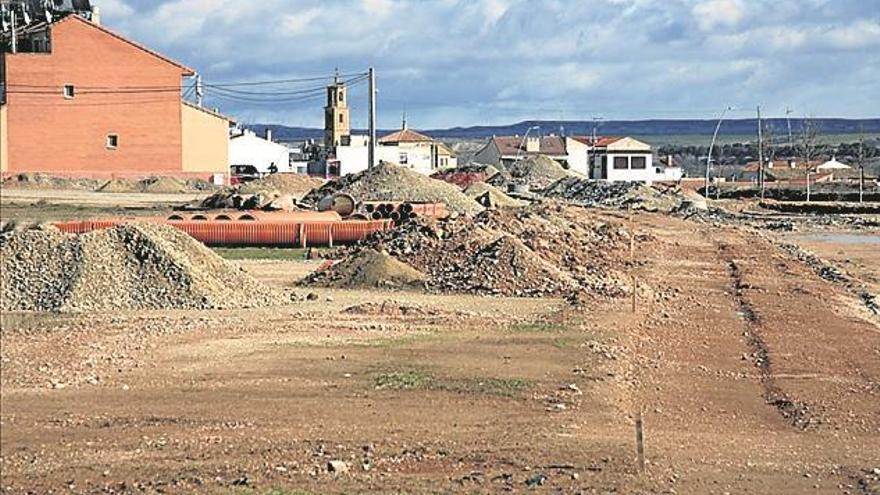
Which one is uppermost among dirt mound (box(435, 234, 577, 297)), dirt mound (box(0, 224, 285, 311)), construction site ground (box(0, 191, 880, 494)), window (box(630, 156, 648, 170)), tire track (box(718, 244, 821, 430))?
window (box(630, 156, 648, 170))

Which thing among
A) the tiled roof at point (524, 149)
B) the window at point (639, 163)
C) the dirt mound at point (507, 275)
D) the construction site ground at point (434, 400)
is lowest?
the construction site ground at point (434, 400)

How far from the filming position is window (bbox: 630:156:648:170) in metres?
134

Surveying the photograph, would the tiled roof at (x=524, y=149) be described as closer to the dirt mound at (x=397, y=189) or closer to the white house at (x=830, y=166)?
the white house at (x=830, y=166)

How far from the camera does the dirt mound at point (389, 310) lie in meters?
21.6

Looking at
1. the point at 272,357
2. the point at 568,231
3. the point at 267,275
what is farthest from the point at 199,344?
the point at 568,231

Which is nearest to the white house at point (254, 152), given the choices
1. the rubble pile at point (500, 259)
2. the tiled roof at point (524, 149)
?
the tiled roof at point (524, 149)

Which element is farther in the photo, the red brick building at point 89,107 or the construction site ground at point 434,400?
the red brick building at point 89,107

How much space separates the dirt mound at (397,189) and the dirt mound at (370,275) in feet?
73.1

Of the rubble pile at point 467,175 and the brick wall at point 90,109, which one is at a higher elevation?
the brick wall at point 90,109

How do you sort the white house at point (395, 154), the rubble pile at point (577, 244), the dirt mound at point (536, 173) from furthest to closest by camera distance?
the white house at point (395, 154) → the dirt mound at point (536, 173) → the rubble pile at point (577, 244)

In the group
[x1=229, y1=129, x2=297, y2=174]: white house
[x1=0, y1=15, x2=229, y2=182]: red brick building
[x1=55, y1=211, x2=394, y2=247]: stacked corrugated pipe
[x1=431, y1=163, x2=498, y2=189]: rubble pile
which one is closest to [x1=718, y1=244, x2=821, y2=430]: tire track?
[x1=55, y1=211, x2=394, y2=247]: stacked corrugated pipe

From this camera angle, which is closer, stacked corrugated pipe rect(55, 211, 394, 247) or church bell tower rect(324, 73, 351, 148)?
stacked corrugated pipe rect(55, 211, 394, 247)

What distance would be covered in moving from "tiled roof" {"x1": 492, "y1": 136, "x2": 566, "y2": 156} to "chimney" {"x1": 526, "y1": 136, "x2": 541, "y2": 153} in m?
0.28

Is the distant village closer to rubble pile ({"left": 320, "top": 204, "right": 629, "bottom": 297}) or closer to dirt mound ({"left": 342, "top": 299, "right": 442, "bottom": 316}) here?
rubble pile ({"left": 320, "top": 204, "right": 629, "bottom": 297})
